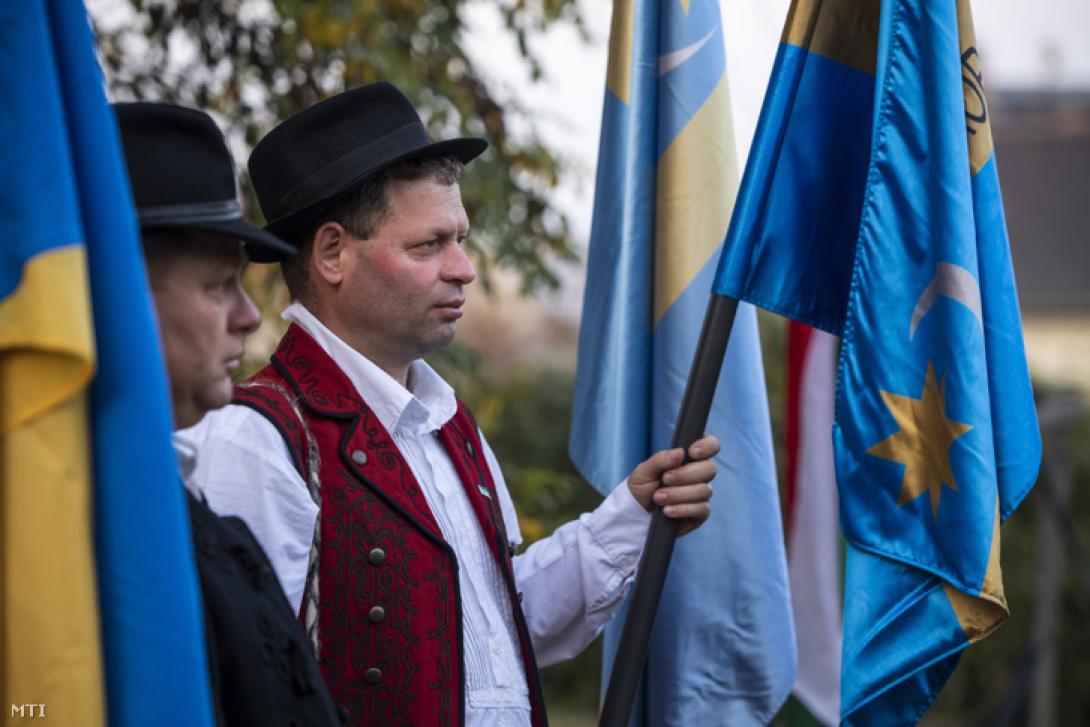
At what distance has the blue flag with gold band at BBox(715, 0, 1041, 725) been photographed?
7.54 ft

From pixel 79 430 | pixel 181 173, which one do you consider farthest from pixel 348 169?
pixel 79 430

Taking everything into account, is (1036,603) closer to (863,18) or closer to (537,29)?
(537,29)

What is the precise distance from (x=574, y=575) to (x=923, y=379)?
2.67ft

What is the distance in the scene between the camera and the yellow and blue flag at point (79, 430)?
4.38 feet

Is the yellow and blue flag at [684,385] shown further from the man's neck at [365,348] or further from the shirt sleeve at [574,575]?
the man's neck at [365,348]

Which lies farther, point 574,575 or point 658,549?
point 574,575

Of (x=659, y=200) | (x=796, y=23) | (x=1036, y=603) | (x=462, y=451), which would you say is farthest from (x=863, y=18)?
(x=1036, y=603)

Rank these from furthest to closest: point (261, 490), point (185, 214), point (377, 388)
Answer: point (377, 388), point (261, 490), point (185, 214)

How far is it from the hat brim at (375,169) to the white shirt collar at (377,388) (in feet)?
0.52

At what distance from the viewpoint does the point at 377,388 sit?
240 cm

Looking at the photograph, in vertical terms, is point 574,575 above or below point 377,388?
below

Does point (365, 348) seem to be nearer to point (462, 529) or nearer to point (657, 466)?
point (462, 529)

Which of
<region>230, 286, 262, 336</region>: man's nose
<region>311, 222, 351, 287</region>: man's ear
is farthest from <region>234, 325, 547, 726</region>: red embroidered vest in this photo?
<region>230, 286, 262, 336</region>: man's nose

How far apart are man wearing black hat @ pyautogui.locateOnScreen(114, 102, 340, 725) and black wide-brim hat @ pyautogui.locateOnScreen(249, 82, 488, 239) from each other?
61cm
